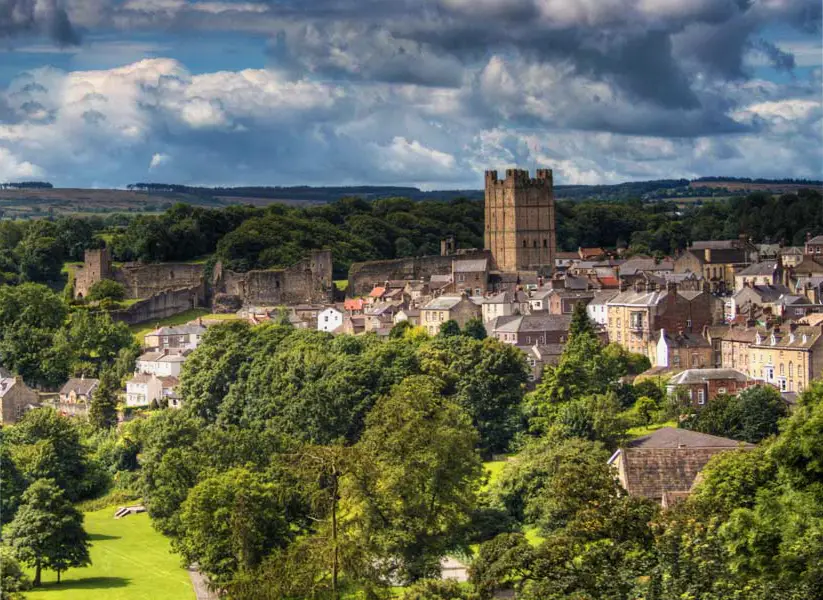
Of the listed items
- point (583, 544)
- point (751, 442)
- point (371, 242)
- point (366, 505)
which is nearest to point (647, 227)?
point (371, 242)

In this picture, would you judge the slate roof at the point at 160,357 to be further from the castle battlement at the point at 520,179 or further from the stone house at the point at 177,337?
the castle battlement at the point at 520,179

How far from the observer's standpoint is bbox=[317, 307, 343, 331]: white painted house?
217 feet

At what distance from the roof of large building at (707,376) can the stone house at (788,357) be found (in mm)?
757

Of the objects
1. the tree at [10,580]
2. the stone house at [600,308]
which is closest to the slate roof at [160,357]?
the stone house at [600,308]

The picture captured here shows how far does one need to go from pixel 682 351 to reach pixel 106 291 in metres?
32.4

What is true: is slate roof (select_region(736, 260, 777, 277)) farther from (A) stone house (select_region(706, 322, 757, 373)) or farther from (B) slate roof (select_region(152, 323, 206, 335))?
(B) slate roof (select_region(152, 323, 206, 335))

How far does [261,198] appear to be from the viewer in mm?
178625

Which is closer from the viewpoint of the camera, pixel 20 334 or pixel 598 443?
pixel 598 443

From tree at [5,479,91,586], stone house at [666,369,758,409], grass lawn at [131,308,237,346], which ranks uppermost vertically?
grass lawn at [131,308,237,346]

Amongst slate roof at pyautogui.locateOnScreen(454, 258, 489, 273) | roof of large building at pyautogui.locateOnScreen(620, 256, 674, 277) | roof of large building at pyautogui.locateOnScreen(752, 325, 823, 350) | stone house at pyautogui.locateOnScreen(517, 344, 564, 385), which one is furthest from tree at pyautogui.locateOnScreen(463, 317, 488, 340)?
roof of large building at pyautogui.locateOnScreen(620, 256, 674, 277)

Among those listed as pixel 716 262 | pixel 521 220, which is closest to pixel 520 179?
pixel 521 220

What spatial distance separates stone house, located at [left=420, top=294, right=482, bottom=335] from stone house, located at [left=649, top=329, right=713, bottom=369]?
961 centimetres

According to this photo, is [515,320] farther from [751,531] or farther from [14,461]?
[751,531]

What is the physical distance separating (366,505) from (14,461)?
54.2ft
